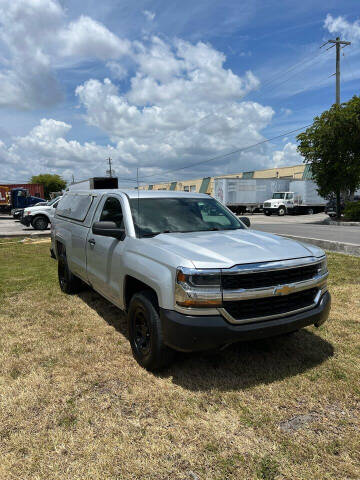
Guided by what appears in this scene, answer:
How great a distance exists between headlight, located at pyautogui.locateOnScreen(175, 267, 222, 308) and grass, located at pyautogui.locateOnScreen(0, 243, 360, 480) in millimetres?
840

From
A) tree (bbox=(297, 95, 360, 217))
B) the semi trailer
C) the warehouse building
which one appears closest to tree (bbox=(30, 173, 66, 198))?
the warehouse building

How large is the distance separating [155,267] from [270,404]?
1.48m

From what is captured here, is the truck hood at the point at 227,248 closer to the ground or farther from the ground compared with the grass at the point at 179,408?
farther from the ground

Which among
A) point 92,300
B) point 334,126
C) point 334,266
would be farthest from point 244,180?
point 92,300

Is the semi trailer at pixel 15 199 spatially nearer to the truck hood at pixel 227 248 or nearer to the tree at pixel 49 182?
the truck hood at pixel 227 248

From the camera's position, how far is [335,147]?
22797mm

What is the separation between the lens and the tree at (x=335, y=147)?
73.4ft

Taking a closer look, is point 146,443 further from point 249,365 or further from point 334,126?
point 334,126

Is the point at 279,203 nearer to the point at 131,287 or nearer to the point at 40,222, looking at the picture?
the point at 40,222

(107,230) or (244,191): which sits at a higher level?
(244,191)

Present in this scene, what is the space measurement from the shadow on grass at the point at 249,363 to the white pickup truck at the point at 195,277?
1.14ft

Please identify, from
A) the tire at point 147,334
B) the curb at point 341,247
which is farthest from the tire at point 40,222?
the tire at point 147,334

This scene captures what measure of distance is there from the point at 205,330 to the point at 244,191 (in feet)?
111

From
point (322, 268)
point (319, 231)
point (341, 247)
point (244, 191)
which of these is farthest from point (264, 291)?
point (244, 191)
